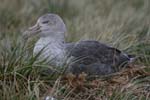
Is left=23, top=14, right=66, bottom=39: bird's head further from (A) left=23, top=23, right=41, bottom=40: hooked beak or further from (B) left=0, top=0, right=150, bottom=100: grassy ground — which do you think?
(B) left=0, top=0, right=150, bottom=100: grassy ground

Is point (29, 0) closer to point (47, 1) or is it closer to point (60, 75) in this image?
point (47, 1)

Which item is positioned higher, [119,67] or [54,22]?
[54,22]

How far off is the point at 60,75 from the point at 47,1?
399 centimetres

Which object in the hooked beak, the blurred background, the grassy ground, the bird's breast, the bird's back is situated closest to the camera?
the grassy ground

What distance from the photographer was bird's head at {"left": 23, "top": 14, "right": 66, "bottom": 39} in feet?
20.9

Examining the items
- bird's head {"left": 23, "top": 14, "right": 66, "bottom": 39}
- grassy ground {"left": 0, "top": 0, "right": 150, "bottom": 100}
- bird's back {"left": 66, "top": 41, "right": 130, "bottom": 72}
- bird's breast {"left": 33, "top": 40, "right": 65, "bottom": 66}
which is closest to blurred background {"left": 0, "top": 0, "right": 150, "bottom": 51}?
grassy ground {"left": 0, "top": 0, "right": 150, "bottom": 100}

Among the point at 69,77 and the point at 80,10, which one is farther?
the point at 80,10

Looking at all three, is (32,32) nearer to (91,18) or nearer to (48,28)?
(48,28)

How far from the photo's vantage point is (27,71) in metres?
5.53

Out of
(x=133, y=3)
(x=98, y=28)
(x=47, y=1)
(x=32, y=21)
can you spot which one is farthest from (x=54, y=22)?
(x=133, y=3)

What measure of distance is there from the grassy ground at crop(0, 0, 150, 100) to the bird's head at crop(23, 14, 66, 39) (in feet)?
0.61

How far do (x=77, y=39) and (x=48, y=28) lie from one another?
967 mm

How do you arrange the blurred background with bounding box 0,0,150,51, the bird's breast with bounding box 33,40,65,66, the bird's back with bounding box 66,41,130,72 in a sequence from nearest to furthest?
the bird's breast with bounding box 33,40,65,66, the bird's back with bounding box 66,41,130,72, the blurred background with bounding box 0,0,150,51

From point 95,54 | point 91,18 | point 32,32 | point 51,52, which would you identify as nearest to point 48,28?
point 32,32
